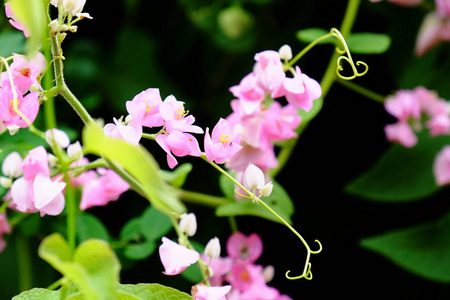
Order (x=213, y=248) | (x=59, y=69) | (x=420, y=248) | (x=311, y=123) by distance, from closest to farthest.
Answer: (x=59, y=69) → (x=213, y=248) → (x=420, y=248) → (x=311, y=123)

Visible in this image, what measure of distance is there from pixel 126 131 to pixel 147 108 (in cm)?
3

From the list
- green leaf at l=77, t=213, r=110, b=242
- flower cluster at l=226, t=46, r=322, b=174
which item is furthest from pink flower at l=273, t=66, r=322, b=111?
green leaf at l=77, t=213, r=110, b=242

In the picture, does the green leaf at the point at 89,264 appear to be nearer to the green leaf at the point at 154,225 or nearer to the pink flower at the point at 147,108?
the pink flower at the point at 147,108

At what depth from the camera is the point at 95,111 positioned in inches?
33.2

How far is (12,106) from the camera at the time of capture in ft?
1.12

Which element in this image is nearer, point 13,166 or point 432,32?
point 13,166

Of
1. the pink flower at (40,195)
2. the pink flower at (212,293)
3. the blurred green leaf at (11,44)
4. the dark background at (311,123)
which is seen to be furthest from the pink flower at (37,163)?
the dark background at (311,123)

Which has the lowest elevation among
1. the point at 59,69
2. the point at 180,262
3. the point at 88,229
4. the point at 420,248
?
the point at 420,248

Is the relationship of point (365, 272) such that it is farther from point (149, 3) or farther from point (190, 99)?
point (149, 3)

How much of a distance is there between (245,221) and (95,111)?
0.24 metres

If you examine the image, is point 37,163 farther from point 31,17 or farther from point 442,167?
point 442,167

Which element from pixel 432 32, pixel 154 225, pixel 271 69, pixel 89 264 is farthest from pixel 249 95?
pixel 432 32

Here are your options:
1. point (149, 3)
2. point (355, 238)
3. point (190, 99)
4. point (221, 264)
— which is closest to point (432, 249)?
point (355, 238)

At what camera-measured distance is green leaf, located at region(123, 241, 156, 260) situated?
0.53 meters
